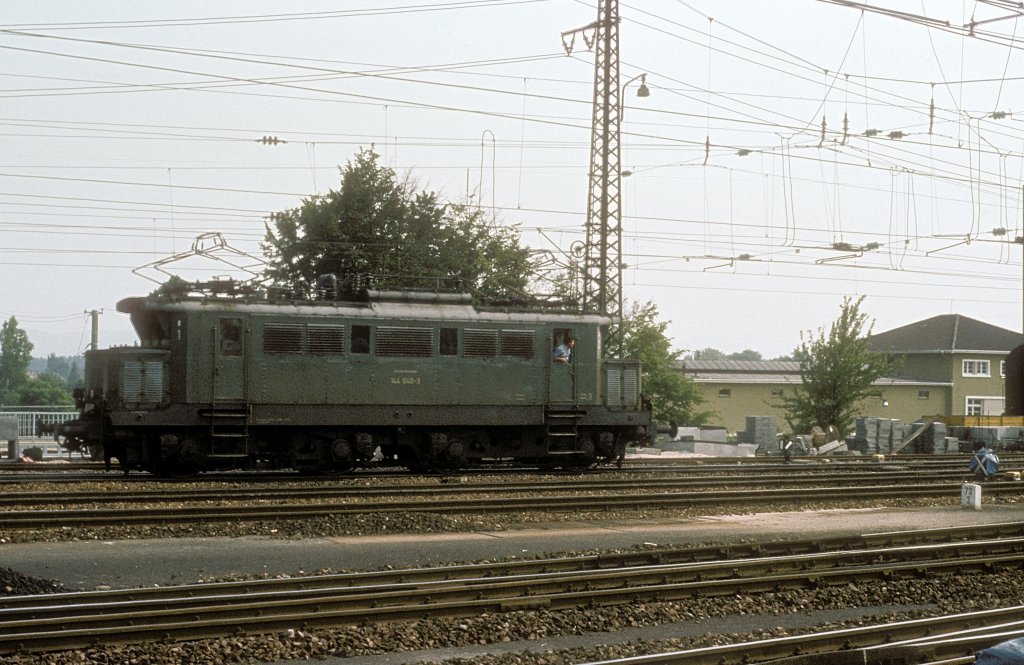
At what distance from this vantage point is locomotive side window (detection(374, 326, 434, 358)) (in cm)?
2447

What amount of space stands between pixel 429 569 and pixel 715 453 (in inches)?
1199

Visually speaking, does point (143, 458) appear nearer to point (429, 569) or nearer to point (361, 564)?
point (361, 564)

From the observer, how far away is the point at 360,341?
2430 centimetres

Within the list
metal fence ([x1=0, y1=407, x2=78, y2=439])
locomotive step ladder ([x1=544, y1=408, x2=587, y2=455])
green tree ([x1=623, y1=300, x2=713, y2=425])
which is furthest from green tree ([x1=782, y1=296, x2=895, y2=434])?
metal fence ([x1=0, y1=407, x2=78, y2=439])

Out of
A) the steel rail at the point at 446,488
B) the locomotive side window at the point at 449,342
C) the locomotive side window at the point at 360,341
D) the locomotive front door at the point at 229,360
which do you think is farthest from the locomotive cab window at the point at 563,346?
the locomotive front door at the point at 229,360

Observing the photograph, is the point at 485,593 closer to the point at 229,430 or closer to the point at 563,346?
the point at 229,430

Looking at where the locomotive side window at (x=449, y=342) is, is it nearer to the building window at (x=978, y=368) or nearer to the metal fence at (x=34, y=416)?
the metal fence at (x=34, y=416)

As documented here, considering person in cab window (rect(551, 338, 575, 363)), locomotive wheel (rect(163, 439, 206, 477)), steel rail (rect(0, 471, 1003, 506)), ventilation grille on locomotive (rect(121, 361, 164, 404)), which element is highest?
person in cab window (rect(551, 338, 575, 363))

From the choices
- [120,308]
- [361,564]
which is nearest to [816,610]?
[361,564]

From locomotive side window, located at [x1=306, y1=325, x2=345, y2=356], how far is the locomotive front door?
1421 mm

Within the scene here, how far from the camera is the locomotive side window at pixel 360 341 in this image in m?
24.2

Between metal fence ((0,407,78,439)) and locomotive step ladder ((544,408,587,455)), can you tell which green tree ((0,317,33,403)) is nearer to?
metal fence ((0,407,78,439))

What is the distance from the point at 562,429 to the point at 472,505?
24.0 ft

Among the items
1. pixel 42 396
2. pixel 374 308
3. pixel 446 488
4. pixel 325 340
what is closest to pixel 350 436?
pixel 325 340
